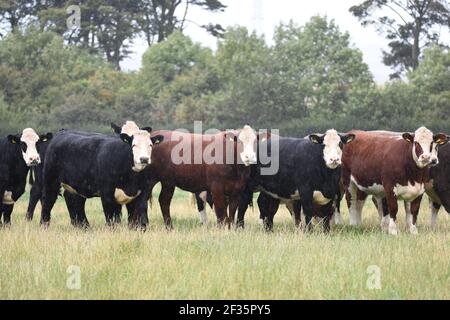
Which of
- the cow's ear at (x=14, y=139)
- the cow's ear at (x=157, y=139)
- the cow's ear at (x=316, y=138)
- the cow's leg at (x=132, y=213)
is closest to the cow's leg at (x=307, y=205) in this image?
the cow's ear at (x=316, y=138)

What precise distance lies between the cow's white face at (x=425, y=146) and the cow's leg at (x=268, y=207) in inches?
95.8

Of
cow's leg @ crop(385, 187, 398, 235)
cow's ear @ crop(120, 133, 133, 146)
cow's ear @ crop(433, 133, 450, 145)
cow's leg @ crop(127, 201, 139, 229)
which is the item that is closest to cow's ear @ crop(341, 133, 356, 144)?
cow's leg @ crop(385, 187, 398, 235)

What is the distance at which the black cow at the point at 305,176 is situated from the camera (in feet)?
40.7

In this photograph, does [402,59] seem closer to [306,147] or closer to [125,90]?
[125,90]

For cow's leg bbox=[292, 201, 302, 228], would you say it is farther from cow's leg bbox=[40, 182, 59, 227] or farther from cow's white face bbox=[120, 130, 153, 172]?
cow's leg bbox=[40, 182, 59, 227]

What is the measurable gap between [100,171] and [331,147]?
145 inches

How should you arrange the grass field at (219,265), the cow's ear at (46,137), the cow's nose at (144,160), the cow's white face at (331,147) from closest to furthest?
the grass field at (219,265), the cow's nose at (144,160), the cow's white face at (331,147), the cow's ear at (46,137)

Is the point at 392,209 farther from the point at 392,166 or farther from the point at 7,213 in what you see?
the point at 7,213

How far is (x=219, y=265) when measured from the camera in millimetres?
8641

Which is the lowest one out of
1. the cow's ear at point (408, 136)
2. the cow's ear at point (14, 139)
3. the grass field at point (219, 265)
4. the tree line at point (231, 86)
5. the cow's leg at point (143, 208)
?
the grass field at point (219, 265)

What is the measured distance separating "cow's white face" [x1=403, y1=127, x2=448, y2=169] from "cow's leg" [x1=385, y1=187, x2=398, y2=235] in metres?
0.66

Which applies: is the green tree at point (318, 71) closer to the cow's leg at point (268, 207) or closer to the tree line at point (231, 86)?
the tree line at point (231, 86)

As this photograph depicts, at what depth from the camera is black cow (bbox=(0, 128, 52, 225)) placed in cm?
1301
